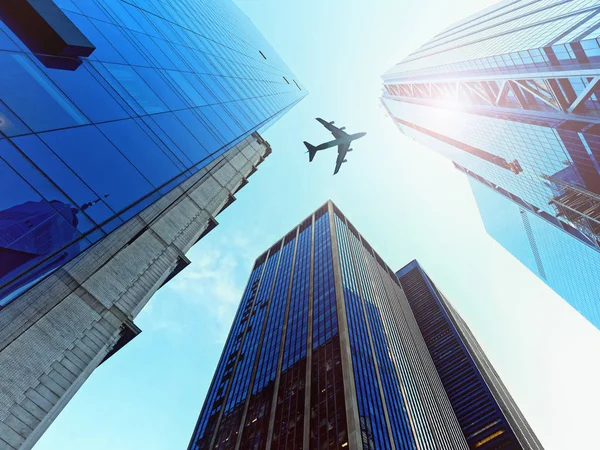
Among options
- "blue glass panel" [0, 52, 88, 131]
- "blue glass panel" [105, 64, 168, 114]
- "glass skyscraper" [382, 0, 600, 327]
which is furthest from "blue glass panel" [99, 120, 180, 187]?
"glass skyscraper" [382, 0, 600, 327]

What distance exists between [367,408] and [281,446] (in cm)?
1423

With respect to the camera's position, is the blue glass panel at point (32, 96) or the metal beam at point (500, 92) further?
the metal beam at point (500, 92)

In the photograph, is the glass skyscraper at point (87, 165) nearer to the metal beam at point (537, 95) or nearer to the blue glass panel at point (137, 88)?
the blue glass panel at point (137, 88)

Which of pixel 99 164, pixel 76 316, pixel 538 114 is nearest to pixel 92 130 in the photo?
pixel 99 164

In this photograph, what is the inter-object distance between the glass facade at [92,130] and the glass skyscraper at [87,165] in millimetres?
39

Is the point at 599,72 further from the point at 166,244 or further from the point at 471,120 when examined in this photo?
the point at 166,244

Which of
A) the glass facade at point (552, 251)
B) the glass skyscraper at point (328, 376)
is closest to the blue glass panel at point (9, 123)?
the glass skyscraper at point (328, 376)

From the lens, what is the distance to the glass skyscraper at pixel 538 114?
62.2 metres

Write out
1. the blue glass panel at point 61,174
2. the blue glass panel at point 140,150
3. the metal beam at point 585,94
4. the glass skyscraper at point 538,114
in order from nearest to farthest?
the blue glass panel at point 61,174 → the blue glass panel at point 140,150 → the metal beam at point 585,94 → the glass skyscraper at point 538,114

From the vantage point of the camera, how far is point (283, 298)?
104 metres

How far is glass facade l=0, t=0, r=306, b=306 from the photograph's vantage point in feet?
24.5

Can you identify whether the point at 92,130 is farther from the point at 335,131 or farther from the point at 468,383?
the point at 468,383

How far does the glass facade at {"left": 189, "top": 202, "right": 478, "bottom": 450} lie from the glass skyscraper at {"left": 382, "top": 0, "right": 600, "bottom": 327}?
161 feet

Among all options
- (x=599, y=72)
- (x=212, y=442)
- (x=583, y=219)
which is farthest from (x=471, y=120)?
(x=212, y=442)
